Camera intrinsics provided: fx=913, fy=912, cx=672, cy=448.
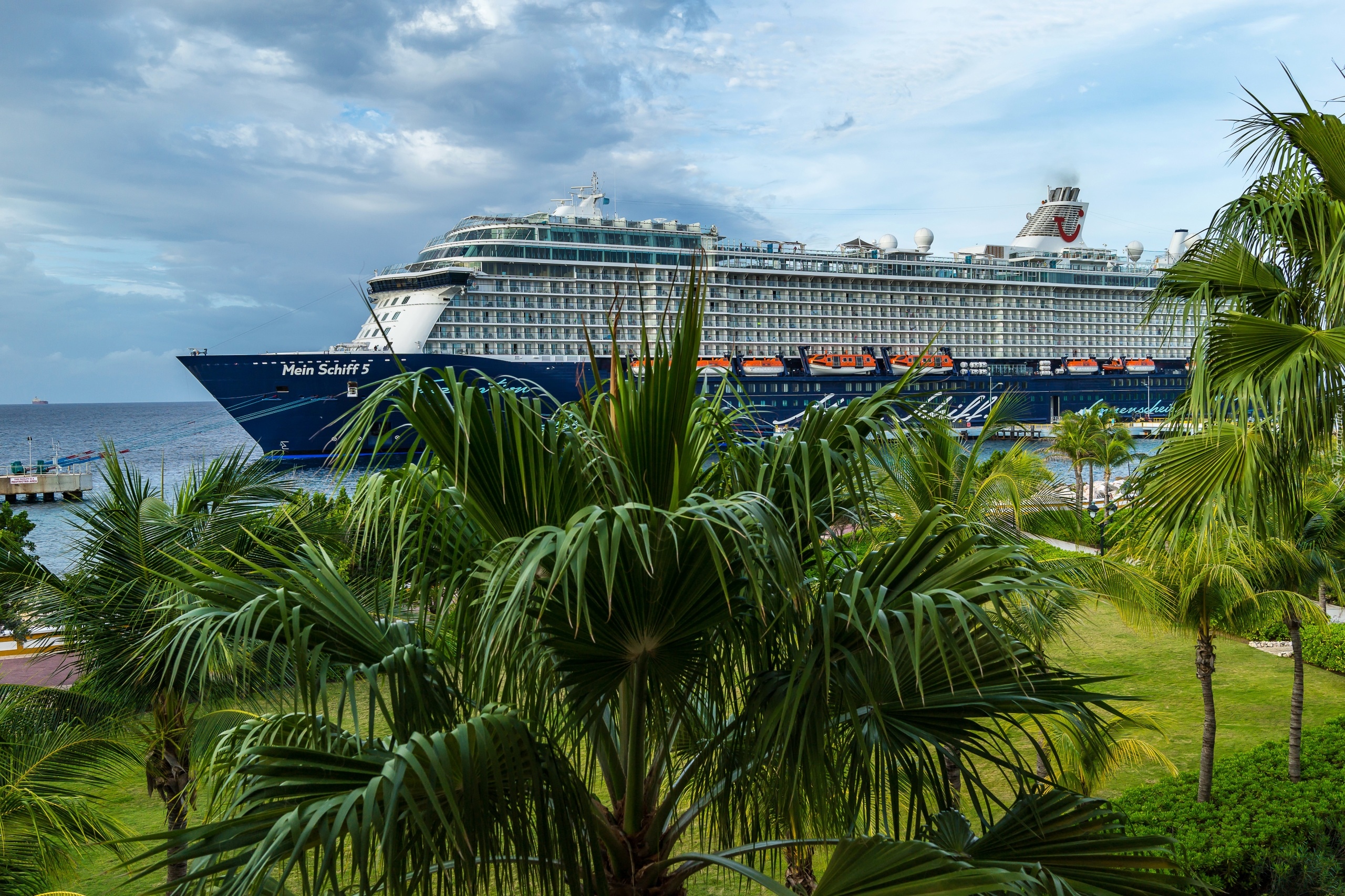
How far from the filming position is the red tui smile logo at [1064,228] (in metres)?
56.6

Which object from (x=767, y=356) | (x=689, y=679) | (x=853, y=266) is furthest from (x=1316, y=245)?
(x=853, y=266)

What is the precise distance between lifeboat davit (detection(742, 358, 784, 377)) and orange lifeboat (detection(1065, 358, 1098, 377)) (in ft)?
67.9

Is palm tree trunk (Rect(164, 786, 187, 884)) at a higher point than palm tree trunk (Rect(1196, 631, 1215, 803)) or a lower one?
higher

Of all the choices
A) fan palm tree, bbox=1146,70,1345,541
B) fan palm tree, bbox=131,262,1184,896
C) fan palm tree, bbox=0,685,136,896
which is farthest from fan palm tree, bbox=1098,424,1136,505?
fan palm tree, bbox=0,685,136,896

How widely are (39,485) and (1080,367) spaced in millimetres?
52541

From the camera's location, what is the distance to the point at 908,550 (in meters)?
2.89

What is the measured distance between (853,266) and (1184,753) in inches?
1567

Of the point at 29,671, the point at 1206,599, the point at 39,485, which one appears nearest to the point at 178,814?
the point at 1206,599

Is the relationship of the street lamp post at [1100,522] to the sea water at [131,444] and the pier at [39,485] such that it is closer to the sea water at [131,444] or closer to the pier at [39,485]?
the sea water at [131,444]

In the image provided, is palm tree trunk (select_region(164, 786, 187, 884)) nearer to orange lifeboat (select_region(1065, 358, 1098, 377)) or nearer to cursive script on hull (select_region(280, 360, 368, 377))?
cursive script on hull (select_region(280, 360, 368, 377))

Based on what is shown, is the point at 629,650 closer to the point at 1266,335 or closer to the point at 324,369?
the point at 1266,335

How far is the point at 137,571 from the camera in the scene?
5.22m

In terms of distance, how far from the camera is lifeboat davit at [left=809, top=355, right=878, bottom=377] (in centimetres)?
4462

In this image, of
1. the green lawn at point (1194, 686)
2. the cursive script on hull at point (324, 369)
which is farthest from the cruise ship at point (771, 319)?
the green lawn at point (1194, 686)
